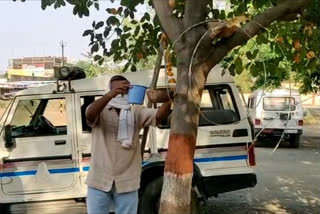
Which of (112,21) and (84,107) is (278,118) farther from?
(112,21)

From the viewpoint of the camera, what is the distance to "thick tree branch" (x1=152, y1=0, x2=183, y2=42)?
331 cm

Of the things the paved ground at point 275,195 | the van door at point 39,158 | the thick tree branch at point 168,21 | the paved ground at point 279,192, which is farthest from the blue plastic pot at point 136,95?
the paved ground at point 279,192

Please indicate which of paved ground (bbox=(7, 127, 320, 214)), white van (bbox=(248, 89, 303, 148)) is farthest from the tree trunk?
white van (bbox=(248, 89, 303, 148))

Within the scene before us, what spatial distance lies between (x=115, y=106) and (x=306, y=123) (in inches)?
1056

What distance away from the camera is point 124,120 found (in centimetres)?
388

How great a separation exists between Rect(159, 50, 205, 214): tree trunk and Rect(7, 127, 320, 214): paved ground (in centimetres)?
348

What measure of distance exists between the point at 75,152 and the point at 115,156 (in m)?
2.50

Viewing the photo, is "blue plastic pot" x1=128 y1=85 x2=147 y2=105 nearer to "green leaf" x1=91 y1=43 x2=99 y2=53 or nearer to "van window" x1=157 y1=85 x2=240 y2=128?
"green leaf" x1=91 y1=43 x2=99 y2=53

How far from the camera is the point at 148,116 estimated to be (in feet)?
13.0

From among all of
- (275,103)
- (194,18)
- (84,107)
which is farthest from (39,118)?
(275,103)

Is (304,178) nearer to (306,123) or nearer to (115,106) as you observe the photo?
(115,106)

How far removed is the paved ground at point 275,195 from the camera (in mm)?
7359

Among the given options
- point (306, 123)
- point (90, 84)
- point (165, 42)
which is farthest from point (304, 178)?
point (306, 123)

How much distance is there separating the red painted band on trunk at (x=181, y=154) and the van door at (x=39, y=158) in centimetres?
331
